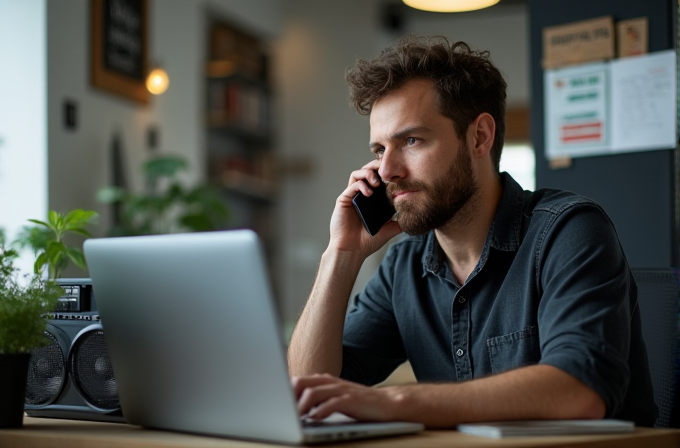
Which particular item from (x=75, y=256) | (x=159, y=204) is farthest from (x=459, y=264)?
(x=159, y=204)

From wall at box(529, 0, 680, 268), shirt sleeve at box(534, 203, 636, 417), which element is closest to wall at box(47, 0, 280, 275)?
wall at box(529, 0, 680, 268)

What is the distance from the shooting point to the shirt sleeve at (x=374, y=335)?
177 cm

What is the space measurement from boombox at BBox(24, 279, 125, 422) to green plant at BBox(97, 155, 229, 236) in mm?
2748

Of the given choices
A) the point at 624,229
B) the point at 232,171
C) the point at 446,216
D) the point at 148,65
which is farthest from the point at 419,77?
the point at 232,171

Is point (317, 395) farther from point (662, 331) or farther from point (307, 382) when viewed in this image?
point (662, 331)

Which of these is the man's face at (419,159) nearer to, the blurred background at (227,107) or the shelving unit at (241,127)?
the blurred background at (227,107)

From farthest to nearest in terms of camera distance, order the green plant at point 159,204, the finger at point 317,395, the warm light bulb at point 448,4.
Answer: the green plant at point 159,204, the warm light bulb at point 448,4, the finger at point 317,395

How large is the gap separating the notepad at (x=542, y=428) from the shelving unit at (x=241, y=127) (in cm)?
491

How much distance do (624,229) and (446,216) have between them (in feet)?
4.94

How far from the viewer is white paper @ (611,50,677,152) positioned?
2.88 metres

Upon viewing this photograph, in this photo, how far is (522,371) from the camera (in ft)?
3.96

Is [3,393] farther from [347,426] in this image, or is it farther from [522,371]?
[522,371]

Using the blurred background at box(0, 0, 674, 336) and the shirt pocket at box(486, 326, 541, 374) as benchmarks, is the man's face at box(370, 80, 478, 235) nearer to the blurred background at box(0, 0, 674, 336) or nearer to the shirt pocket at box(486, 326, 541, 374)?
the shirt pocket at box(486, 326, 541, 374)

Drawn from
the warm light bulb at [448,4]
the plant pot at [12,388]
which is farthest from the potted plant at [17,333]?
the warm light bulb at [448,4]
